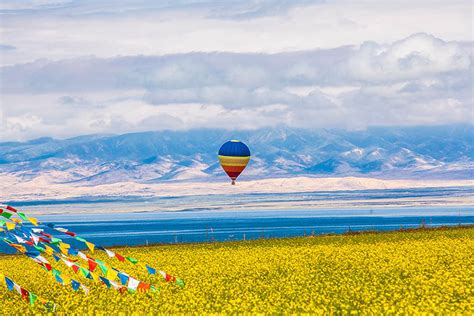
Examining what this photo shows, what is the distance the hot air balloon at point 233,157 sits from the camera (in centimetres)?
10112

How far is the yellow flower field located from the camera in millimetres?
29808

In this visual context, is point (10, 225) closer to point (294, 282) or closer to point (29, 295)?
point (29, 295)

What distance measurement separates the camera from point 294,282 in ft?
120

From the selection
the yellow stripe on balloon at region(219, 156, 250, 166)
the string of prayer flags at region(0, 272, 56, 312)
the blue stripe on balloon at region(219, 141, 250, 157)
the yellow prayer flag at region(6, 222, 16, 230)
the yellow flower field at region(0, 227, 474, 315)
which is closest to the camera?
the yellow prayer flag at region(6, 222, 16, 230)

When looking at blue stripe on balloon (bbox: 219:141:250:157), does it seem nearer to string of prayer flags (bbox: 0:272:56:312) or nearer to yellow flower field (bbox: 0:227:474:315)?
yellow flower field (bbox: 0:227:474:315)

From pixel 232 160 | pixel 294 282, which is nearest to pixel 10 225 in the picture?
pixel 294 282

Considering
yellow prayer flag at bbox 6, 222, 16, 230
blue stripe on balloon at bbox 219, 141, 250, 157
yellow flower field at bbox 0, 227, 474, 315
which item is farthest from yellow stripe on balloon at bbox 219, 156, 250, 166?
yellow prayer flag at bbox 6, 222, 16, 230

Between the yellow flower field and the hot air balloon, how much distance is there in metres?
42.9

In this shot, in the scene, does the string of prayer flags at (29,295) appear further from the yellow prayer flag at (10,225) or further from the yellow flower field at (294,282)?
the yellow prayer flag at (10,225)

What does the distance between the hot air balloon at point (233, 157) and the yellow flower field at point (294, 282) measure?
42.9m

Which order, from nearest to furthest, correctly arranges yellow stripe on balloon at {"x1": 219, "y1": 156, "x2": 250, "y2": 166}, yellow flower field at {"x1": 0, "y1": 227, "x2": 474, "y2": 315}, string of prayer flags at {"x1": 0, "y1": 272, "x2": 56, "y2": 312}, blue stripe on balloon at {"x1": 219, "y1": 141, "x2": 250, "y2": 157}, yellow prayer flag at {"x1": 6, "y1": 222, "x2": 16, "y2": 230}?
1. yellow prayer flag at {"x1": 6, "y1": 222, "x2": 16, "y2": 230}
2. yellow flower field at {"x1": 0, "y1": 227, "x2": 474, "y2": 315}
3. string of prayer flags at {"x1": 0, "y1": 272, "x2": 56, "y2": 312}
4. blue stripe on balloon at {"x1": 219, "y1": 141, "x2": 250, "y2": 157}
5. yellow stripe on balloon at {"x1": 219, "y1": 156, "x2": 250, "y2": 166}

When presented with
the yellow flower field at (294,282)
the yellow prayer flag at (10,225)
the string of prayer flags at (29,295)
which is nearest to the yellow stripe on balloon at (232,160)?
the yellow flower field at (294,282)

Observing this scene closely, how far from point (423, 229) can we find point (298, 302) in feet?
153

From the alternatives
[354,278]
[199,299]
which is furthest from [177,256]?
[199,299]
